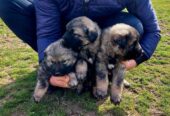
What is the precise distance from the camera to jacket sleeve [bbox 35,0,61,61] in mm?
4613

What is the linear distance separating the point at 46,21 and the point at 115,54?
1026 mm

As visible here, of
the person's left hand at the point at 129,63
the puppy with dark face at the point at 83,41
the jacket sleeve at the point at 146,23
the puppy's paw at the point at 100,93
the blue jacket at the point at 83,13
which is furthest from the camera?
the jacket sleeve at the point at 146,23

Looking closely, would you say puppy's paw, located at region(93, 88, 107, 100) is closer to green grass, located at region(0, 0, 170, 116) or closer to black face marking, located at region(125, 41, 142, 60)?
green grass, located at region(0, 0, 170, 116)

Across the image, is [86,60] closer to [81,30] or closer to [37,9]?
[81,30]

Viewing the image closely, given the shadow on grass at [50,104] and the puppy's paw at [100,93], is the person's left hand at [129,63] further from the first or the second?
the shadow on grass at [50,104]

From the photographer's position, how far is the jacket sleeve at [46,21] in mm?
4613

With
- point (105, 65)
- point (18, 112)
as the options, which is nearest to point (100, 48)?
point (105, 65)

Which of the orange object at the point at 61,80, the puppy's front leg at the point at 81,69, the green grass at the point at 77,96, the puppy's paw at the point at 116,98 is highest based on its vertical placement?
the puppy's front leg at the point at 81,69

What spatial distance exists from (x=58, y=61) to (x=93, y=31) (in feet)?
1.78

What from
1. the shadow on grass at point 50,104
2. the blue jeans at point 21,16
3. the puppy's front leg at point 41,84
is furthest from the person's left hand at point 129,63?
the blue jeans at point 21,16

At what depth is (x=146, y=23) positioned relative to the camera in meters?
4.84

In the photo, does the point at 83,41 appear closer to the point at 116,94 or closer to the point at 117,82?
the point at 117,82

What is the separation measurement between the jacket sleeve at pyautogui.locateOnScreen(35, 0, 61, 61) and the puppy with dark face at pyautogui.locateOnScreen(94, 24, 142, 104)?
0.71 metres

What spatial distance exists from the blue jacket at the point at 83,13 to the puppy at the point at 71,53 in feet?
0.93
